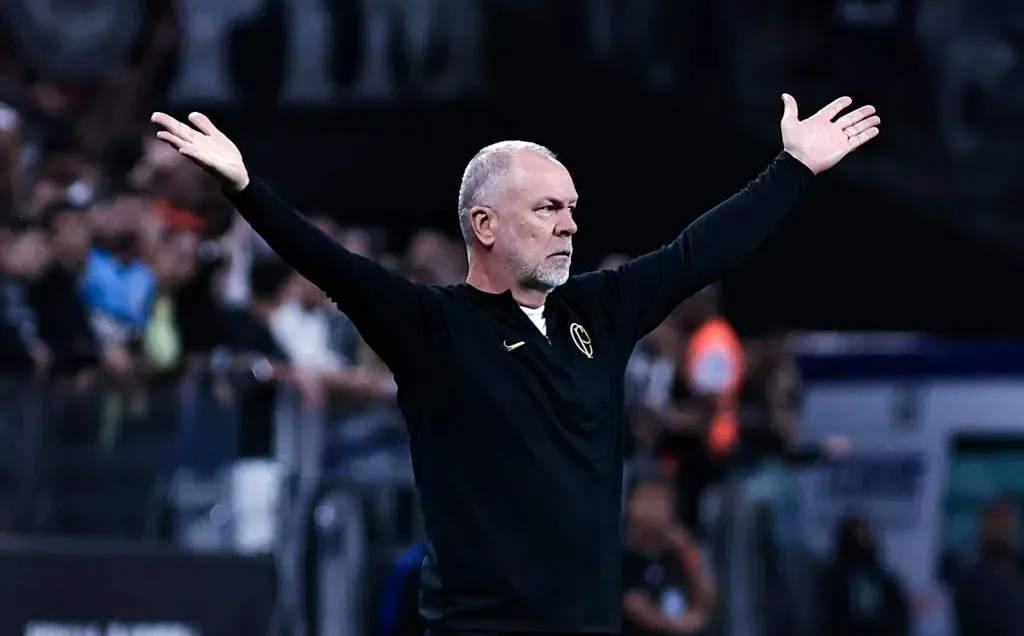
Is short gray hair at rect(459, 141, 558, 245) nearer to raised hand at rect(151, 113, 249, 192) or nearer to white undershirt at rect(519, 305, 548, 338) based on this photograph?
Answer: white undershirt at rect(519, 305, 548, 338)

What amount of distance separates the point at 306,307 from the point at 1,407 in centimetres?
185

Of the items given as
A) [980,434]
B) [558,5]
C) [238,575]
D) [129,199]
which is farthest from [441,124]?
[238,575]

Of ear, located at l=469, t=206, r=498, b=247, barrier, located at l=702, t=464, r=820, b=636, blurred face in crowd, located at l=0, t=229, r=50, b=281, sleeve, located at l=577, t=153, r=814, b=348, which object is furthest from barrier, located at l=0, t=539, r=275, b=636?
ear, located at l=469, t=206, r=498, b=247

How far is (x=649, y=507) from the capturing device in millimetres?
10469

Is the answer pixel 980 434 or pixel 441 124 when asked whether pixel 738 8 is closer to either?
pixel 441 124

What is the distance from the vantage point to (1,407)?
894cm

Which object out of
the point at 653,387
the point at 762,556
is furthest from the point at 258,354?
the point at 762,556

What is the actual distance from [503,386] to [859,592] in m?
8.75

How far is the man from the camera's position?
181 inches

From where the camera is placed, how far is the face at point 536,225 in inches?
189

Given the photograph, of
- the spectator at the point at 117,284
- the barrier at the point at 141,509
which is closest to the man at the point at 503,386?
the barrier at the point at 141,509

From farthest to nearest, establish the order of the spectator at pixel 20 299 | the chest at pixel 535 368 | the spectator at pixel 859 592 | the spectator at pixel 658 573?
the spectator at pixel 859 592, the spectator at pixel 658 573, the spectator at pixel 20 299, the chest at pixel 535 368

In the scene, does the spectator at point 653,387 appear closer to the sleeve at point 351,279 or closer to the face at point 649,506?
the face at point 649,506

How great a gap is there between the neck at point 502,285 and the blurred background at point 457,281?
7.12 feet
